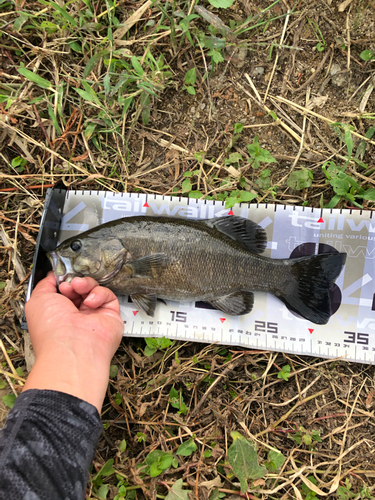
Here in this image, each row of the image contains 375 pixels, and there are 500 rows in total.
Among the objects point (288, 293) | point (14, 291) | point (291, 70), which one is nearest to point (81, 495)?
point (14, 291)

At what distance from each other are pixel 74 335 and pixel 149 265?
941 millimetres

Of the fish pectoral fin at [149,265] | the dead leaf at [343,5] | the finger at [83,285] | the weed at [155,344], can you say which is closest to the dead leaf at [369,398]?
the weed at [155,344]

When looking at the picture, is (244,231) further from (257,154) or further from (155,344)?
(155,344)

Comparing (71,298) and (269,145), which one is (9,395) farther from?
(269,145)

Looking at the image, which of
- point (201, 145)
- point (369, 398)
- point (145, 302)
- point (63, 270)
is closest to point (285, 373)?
point (369, 398)

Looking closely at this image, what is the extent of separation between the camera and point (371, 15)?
3.54 meters

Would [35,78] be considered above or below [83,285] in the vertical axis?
above

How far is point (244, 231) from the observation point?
3.37m

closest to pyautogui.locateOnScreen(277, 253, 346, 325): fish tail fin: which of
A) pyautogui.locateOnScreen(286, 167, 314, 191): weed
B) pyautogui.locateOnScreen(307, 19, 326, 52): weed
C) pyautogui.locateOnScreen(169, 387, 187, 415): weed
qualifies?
pyautogui.locateOnScreen(286, 167, 314, 191): weed

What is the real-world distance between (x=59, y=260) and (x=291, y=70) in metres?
3.16

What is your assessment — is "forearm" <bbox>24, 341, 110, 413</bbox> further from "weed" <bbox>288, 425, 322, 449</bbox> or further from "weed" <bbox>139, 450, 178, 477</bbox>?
"weed" <bbox>288, 425, 322, 449</bbox>

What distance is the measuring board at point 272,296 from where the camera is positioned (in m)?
3.38

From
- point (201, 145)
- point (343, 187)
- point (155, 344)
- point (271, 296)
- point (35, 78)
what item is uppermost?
point (35, 78)

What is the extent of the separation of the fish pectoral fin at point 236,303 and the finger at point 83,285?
123 centimetres
